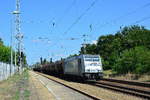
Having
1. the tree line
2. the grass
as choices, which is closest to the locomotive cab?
the tree line

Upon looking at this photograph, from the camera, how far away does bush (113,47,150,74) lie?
36.7 meters

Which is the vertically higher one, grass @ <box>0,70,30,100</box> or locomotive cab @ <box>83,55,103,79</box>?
locomotive cab @ <box>83,55,103,79</box>

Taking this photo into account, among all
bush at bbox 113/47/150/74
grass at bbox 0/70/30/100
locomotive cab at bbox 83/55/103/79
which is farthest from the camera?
bush at bbox 113/47/150/74

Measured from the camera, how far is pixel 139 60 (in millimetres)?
38219

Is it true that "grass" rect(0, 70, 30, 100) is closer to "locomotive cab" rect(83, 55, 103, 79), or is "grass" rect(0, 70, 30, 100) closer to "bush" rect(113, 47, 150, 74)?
"locomotive cab" rect(83, 55, 103, 79)

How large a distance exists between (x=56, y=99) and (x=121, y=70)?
85.2ft

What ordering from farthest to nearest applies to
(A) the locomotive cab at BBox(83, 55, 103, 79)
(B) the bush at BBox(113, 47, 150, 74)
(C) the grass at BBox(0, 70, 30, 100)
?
(B) the bush at BBox(113, 47, 150, 74) → (A) the locomotive cab at BBox(83, 55, 103, 79) → (C) the grass at BBox(0, 70, 30, 100)

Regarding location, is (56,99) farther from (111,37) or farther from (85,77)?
(111,37)

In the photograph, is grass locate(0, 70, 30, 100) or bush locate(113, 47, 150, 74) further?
bush locate(113, 47, 150, 74)

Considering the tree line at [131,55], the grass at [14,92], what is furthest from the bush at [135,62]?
the grass at [14,92]

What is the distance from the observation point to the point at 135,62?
39344 millimetres

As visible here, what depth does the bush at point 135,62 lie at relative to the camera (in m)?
36.7

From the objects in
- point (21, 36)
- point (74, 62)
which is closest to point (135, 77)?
point (74, 62)

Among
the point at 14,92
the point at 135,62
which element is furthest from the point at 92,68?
the point at 14,92
